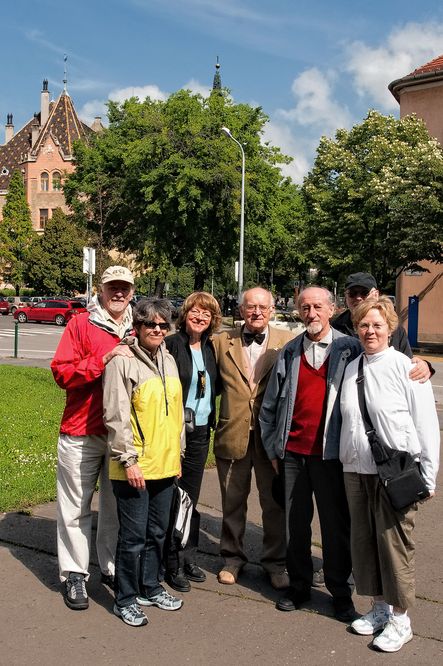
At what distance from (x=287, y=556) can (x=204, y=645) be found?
0.83 metres

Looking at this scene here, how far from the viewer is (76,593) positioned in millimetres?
4199

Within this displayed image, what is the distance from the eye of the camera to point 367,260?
1273 inches

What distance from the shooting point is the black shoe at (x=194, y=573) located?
15.2ft

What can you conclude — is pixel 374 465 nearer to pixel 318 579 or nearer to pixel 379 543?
pixel 379 543

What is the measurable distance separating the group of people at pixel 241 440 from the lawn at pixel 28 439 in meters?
1.85

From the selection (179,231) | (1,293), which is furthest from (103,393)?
(1,293)

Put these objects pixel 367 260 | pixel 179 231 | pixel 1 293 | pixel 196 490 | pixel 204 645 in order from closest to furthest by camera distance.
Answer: pixel 204 645
pixel 196 490
pixel 367 260
pixel 179 231
pixel 1 293

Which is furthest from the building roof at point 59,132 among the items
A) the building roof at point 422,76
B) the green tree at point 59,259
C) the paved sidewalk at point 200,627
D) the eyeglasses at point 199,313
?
the paved sidewalk at point 200,627

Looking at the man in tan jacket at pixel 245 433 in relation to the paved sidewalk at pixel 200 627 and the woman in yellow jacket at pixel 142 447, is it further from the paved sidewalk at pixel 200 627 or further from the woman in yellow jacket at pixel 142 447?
the woman in yellow jacket at pixel 142 447

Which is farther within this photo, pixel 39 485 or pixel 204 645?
pixel 39 485

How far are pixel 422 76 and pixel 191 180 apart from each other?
1150 centimetres

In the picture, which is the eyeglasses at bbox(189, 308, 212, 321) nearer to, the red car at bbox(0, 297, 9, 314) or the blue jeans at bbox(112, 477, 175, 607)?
the blue jeans at bbox(112, 477, 175, 607)

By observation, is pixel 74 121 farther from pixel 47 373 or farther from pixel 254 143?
pixel 47 373

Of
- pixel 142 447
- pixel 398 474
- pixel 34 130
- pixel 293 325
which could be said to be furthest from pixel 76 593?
pixel 34 130
